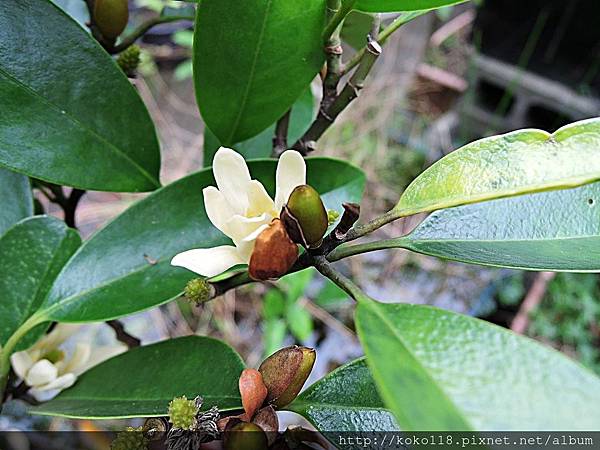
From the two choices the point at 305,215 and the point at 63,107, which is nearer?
the point at 305,215

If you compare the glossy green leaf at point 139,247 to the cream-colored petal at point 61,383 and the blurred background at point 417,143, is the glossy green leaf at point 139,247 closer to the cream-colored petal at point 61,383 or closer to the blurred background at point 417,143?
the cream-colored petal at point 61,383

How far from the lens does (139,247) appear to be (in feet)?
1.49

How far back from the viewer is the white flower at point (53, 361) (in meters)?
0.49

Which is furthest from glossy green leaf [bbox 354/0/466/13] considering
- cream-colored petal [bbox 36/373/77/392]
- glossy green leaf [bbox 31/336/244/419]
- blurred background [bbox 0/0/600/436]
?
blurred background [bbox 0/0/600/436]

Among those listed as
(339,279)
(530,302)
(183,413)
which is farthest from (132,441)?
(530,302)

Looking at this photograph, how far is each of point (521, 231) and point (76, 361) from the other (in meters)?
0.36

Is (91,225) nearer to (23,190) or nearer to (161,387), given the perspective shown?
(23,190)

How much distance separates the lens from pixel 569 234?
14.4 inches

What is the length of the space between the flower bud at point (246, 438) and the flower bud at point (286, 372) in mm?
28

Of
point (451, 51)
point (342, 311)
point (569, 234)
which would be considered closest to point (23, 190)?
point (569, 234)

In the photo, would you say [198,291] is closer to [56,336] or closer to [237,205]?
[237,205]

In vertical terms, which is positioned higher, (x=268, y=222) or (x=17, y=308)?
(x=268, y=222)

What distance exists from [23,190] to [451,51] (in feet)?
6.95

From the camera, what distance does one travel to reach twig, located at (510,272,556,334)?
1504mm
